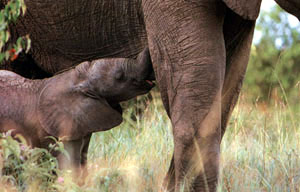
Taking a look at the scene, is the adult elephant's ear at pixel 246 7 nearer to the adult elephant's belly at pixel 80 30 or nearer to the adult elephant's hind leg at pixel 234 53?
the adult elephant's hind leg at pixel 234 53

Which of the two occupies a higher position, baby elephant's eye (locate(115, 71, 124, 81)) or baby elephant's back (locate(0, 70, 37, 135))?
baby elephant's eye (locate(115, 71, 124, 81))

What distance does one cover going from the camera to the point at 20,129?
14.0 ft

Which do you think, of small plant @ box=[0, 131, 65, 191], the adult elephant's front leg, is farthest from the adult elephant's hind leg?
small plant @ box=[0, 131, 65, 191]

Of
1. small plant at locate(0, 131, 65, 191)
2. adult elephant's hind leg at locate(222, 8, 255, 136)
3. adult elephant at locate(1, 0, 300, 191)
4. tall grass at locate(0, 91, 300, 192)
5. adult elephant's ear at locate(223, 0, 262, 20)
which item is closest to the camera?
small plant at locate(0, 131, 65, 191)

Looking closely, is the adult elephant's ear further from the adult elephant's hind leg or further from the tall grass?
the tall grass

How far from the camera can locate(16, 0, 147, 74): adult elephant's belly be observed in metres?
4.31

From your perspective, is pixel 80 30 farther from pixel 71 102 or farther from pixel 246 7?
pixel 246 7

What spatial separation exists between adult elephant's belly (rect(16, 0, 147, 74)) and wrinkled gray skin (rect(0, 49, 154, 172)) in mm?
200

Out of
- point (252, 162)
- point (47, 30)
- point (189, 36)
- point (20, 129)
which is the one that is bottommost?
point (252, 162)

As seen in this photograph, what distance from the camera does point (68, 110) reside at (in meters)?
4.33

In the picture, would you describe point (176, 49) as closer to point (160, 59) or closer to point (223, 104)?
point (160, 59)

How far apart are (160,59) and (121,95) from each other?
0.66 m

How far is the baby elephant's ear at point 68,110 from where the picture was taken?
4297 millimetres

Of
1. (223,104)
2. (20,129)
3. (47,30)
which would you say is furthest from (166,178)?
(47,30)
